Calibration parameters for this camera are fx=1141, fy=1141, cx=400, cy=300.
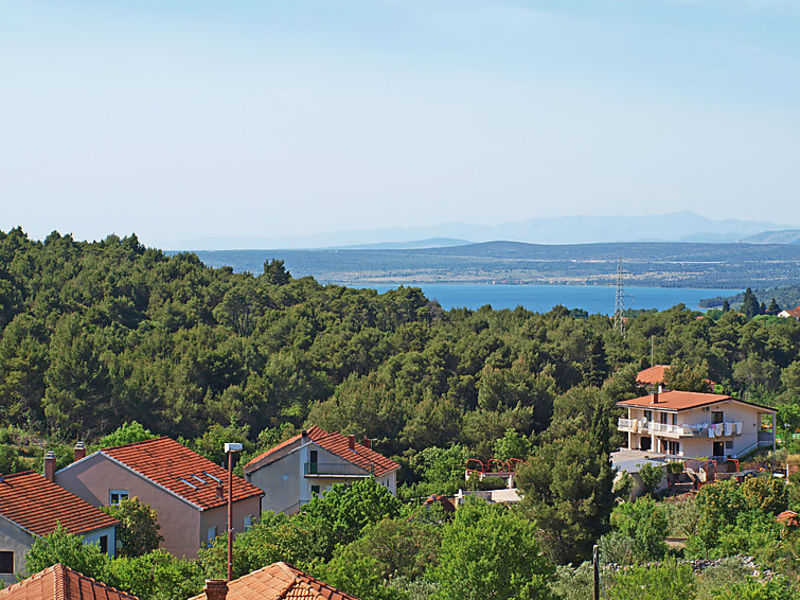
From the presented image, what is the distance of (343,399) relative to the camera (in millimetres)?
50469

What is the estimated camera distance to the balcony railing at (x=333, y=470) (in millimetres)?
34844

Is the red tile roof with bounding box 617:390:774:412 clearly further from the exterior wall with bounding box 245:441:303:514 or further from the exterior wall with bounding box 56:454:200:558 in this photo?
the exterior wall with bounding box 56:454:200:558

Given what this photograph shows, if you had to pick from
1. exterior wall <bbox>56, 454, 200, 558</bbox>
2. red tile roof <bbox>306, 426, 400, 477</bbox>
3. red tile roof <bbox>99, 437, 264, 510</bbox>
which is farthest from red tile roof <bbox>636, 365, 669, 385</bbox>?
exterior wall <bbox>56, 454, 200, 558</bbox>

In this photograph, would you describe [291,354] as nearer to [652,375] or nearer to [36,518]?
[652,375]

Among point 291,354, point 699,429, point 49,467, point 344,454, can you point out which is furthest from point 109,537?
point 291,354

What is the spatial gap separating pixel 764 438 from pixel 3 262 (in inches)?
1715

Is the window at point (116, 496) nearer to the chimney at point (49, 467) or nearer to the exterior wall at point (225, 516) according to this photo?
the chimney at point (49, 467)

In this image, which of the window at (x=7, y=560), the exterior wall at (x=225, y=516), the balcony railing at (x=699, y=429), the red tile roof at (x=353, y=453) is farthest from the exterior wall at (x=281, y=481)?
the balcony railing at (x=699, y=429)

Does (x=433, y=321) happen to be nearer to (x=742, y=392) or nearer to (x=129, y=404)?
(x=742, y=392)

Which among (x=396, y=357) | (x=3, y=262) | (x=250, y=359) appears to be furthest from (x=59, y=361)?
(x=3, y=262)

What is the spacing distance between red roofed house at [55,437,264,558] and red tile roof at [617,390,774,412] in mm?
24114

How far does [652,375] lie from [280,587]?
48818 mm

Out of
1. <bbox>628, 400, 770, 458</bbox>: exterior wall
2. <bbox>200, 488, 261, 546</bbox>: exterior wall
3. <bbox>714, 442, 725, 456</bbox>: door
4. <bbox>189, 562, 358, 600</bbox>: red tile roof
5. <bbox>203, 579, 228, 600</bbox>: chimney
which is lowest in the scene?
<bbox>714, 442, 725, 456</bbox>: door

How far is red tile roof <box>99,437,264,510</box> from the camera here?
27141 mm
